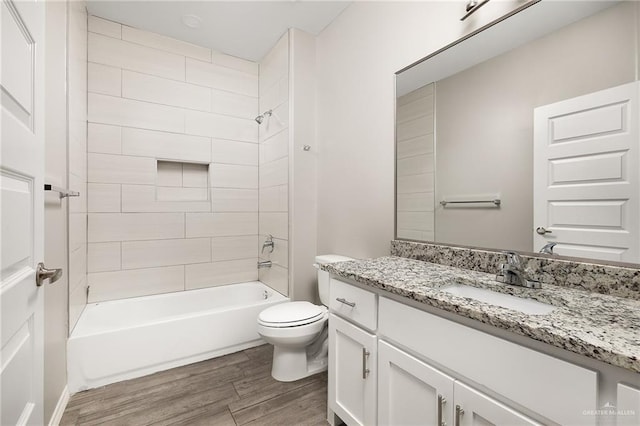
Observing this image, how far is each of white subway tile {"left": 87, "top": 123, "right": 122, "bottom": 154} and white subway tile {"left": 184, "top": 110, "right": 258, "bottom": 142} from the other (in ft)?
1.84

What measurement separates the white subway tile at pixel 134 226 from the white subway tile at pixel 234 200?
35 cm

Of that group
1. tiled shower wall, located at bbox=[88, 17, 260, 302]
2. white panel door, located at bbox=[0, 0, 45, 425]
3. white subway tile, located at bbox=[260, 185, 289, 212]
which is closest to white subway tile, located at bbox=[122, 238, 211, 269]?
tiled shower wall, located at bbox=[88, 17, 260, 302]

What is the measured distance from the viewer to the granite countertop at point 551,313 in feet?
1.97

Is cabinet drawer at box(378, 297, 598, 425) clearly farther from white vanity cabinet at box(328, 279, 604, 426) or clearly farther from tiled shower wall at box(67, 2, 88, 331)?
tiled shower wall at box(67, 2, 88, 331)

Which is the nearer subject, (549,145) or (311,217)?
(549,145)

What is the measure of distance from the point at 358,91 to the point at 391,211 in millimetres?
941

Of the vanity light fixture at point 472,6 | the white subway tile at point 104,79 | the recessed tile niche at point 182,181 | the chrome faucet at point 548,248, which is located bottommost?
the chrome faucet at point 548,248

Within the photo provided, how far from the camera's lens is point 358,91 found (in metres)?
2.08

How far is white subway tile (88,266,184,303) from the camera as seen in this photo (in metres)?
2.36

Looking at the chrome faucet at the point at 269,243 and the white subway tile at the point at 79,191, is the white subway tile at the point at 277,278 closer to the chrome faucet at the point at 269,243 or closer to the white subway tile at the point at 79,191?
the chrome faucet at the point at 269,243

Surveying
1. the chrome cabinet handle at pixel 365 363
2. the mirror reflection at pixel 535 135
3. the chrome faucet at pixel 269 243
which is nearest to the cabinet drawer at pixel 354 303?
the chrome cabinet handle at pixel 365 363

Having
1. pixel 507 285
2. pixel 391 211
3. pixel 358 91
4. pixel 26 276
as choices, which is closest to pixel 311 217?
pixel 391 211

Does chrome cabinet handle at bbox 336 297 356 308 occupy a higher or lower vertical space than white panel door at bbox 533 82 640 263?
lower

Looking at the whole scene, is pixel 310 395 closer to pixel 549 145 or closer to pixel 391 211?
pixel 391 211
